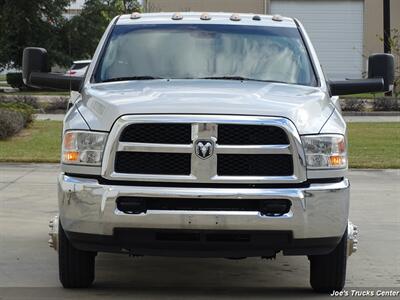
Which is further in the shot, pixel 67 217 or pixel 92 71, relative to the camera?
pixel 92 71

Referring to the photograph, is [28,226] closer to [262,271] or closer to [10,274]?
[10,274]

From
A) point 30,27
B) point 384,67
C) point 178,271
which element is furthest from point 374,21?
point 178,271

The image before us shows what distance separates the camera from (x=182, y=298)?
581cm

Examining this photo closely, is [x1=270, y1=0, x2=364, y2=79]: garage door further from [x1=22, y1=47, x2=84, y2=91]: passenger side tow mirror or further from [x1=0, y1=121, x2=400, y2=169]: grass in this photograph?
[x1=22, y1=47, x2=84, y2=91]: passenger side tow mirror

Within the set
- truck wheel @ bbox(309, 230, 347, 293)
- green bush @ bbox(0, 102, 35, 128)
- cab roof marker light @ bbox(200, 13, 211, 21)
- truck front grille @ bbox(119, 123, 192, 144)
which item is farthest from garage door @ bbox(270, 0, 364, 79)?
truck front grille @ bbox(119, 123, 192, 144)

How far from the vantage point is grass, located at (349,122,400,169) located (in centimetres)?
1405

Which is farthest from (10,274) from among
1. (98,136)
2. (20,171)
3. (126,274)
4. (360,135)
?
(360,135)

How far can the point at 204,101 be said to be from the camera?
5.50 meters

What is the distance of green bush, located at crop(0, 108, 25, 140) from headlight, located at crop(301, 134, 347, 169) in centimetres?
1178

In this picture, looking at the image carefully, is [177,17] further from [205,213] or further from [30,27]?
[30,27]

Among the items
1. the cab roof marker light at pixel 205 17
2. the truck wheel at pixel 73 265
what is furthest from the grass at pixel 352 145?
the truck wheel at pixel 73 265

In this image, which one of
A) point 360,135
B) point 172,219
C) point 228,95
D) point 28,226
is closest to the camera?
point 172,219

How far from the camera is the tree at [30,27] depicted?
39750mm

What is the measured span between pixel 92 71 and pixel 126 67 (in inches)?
11.2
